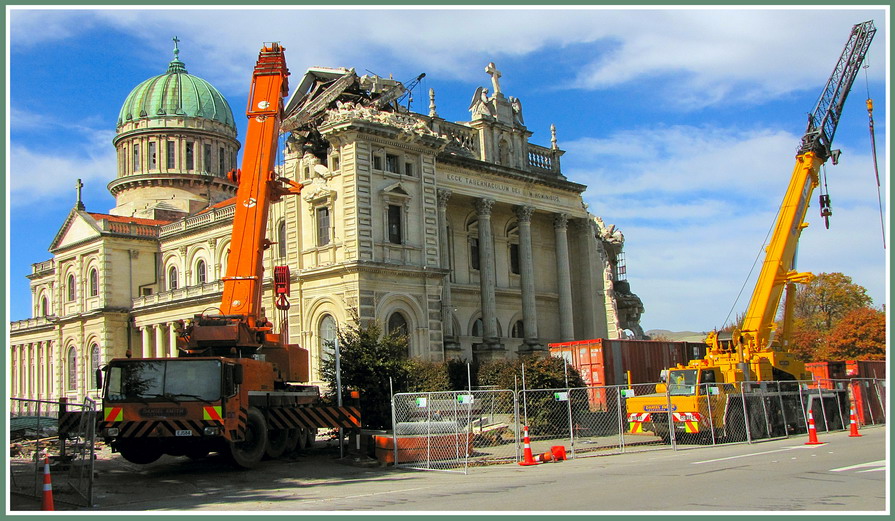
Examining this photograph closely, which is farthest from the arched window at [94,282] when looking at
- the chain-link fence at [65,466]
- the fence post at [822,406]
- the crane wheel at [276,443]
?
the fence post at [822,406]

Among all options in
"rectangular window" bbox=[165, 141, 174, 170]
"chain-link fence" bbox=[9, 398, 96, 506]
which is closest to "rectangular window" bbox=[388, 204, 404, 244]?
"chain-link fence" bbox=[9, 398, 96, 506]

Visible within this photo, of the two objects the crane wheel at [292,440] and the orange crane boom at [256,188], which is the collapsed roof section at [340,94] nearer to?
the orange crane boom at [256,188]

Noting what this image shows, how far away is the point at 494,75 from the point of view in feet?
167

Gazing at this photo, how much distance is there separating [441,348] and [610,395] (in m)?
10.2

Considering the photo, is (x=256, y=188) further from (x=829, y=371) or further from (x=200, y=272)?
(x=200, y=272)

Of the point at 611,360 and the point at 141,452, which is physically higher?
the point at 611,360

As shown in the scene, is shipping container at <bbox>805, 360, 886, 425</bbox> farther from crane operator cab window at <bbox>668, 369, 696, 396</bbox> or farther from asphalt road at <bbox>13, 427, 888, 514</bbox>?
asphalt road at <bbox>13, 427, 888, 514</bbox>

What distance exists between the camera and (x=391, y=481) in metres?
18.9

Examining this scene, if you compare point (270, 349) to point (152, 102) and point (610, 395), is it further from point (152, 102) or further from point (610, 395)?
point (152, 102)

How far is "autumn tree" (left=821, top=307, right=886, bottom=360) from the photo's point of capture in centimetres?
5556

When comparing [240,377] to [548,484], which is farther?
[240,377]

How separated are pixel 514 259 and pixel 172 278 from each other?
23.4 metres

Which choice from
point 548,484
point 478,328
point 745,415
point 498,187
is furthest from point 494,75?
point 548,484

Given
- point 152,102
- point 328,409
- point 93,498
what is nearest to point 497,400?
point 328,409
